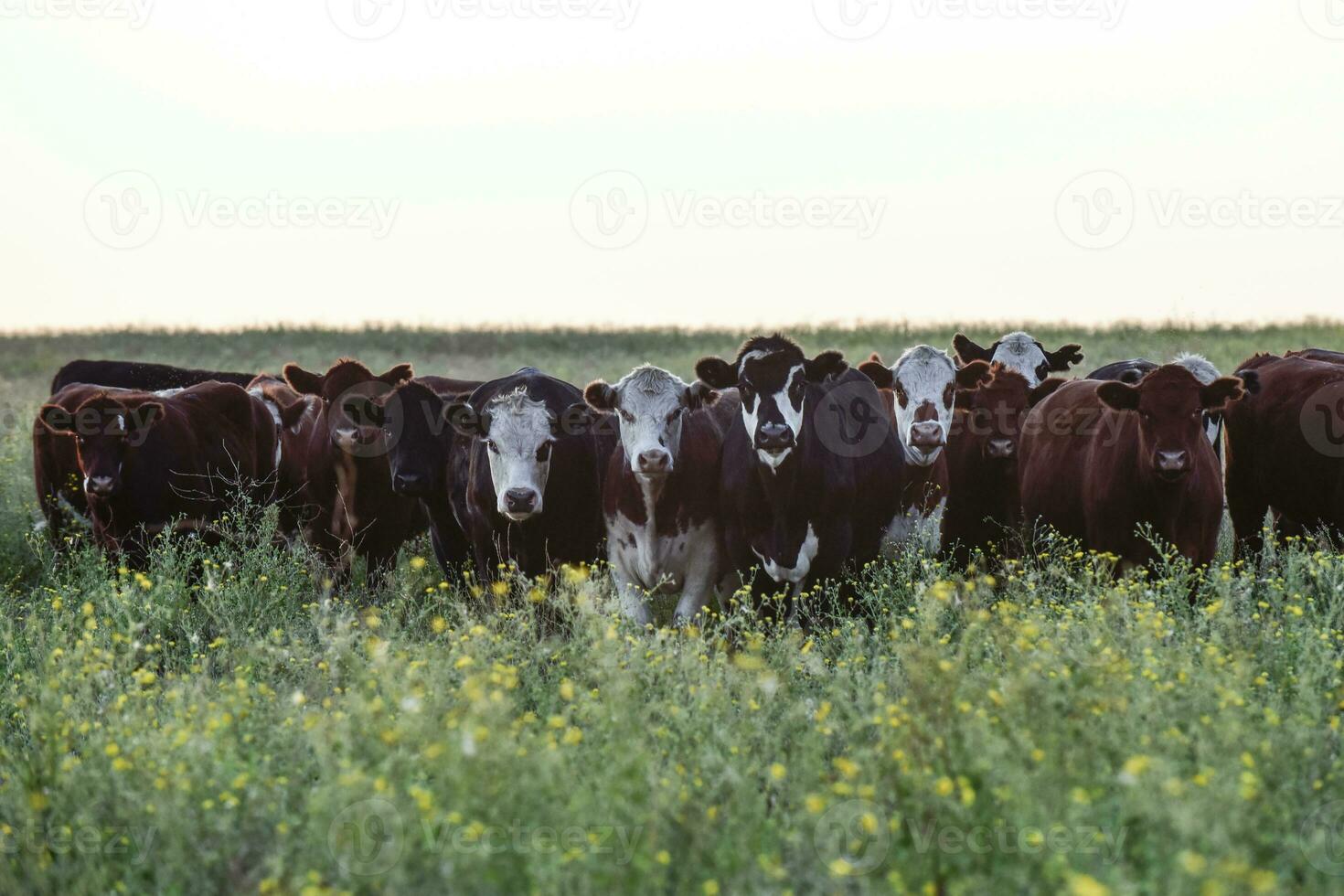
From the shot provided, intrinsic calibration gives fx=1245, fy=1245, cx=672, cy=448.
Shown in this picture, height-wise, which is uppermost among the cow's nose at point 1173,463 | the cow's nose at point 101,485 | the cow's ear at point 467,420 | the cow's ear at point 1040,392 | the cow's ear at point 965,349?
the cow's ear at point 965,349

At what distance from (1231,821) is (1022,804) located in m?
0.60

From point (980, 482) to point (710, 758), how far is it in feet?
18.2

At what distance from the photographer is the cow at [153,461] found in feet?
31.2

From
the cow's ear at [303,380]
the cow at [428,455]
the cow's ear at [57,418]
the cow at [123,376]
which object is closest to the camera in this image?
the cow at [428,455]

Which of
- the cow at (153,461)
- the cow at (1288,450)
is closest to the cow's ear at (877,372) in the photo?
the cow at (1288,450)

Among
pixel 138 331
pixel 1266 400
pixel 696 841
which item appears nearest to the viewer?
pixel 696 841

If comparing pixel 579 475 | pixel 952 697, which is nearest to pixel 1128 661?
pixel 952 697

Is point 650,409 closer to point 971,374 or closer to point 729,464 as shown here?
point 729,464

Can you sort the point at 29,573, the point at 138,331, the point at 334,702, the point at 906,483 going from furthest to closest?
the point at 138,331 → the point at 29,573 → the point at 906,483 → the point at 334,702

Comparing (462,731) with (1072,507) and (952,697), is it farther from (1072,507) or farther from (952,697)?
(1072,507)

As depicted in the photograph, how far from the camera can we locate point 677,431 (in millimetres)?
8062

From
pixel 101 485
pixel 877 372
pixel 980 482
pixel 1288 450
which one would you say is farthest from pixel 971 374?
pixel 101 485

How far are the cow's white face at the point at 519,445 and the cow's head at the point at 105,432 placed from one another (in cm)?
322

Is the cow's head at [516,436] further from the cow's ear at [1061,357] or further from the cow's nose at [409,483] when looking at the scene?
the cow's ear at [1061,357]
